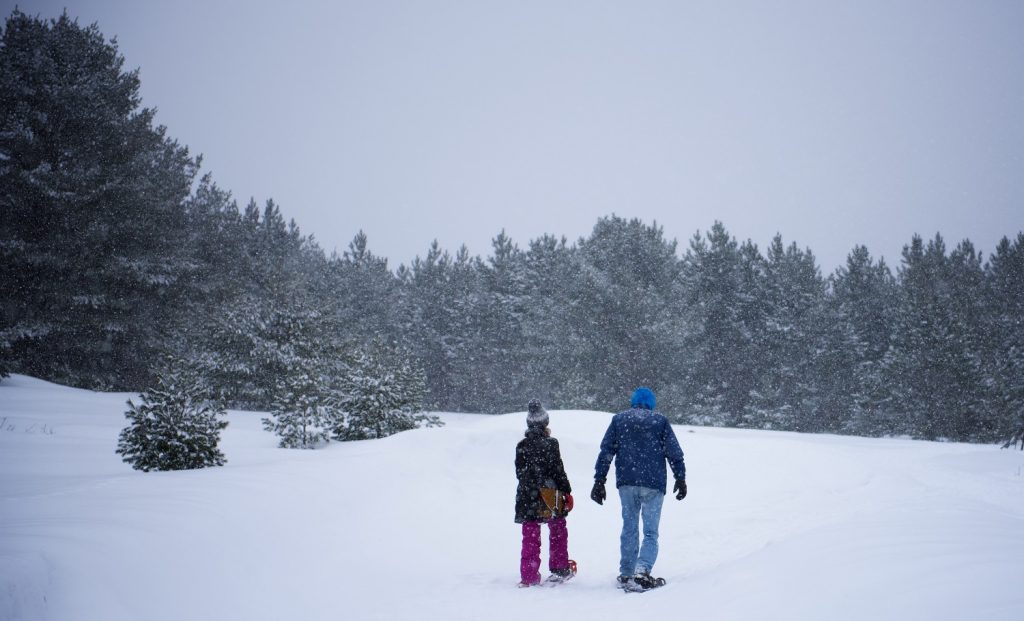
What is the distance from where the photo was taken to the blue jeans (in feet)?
17.6

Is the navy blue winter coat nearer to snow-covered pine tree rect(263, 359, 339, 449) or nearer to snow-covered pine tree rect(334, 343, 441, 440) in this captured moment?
snow-covered pine tree rect(334, 343, 441, 440)

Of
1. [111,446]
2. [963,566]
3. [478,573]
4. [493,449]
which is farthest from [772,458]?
[111,446]

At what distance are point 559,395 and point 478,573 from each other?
110 feet

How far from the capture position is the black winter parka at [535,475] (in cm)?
596

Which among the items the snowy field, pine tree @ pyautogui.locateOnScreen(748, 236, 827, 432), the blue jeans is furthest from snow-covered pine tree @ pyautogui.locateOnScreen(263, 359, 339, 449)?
pine tree @ pyautogui.locateOnScreen(748, 236, 827, 432)

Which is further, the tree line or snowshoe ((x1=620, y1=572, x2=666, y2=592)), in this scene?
the tree line

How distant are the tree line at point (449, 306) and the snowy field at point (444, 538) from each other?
6366 mm

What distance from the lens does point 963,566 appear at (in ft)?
11.0

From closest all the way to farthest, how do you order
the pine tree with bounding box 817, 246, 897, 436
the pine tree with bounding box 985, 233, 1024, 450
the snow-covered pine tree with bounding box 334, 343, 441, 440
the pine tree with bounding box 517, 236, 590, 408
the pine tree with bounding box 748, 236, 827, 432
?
the snow-covered pine tree with bounding box 334, 343, 441, 440 < the pine tree with bounding box 985, 233, 1024, 450 < the pine tree with bounding box 817, 246, 897, 436 < the pine tree with bounding box 748, 236, 827, 432 < the pine tree with bounding box 517, 236, 590, 408

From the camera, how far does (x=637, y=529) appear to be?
5.60 meters

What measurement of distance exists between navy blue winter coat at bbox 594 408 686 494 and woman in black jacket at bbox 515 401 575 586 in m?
0.55

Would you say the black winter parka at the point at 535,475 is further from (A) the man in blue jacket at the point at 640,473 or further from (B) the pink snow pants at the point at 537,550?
(A) the man in blue jacket at the point at 640,473

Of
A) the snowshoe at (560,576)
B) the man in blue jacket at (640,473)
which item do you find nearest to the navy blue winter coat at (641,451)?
the man in blue jacket at (640,473)

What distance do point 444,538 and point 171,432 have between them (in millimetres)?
4517
